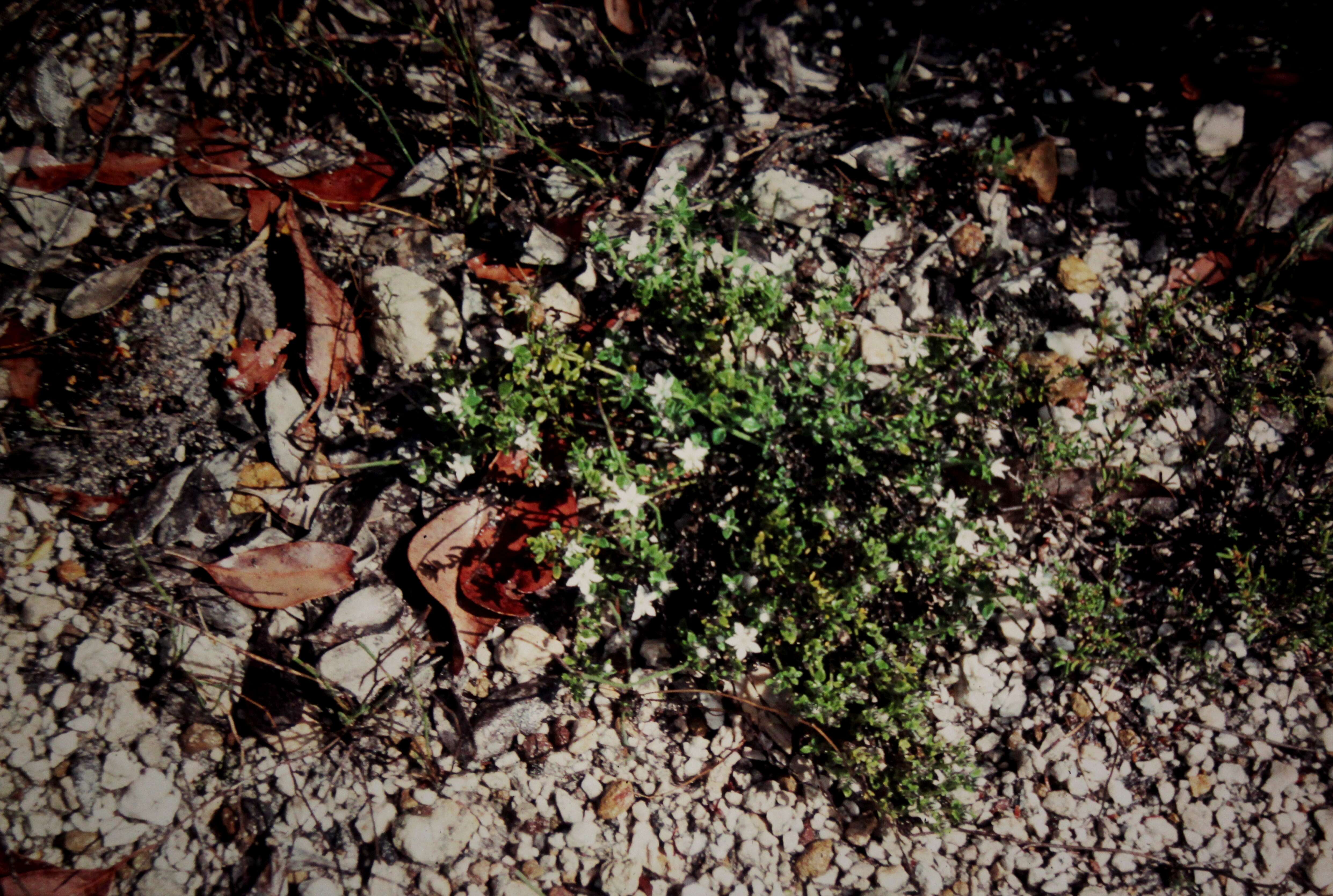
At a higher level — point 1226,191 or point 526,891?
point 1226,191

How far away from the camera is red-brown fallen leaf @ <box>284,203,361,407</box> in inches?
102

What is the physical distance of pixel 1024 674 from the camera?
2619 mm

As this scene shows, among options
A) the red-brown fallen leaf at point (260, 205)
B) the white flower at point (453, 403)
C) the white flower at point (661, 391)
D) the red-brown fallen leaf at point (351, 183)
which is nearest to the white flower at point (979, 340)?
the white flower at point (661, 391)

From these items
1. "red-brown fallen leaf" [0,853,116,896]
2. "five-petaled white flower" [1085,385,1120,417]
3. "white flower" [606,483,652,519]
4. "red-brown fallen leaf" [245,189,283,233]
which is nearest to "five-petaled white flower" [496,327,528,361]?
"white flower" [606,483,652,519]

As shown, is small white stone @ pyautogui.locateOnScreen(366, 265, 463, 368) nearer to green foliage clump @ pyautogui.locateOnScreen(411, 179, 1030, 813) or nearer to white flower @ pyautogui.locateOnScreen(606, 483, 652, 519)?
A: green foliage clump @ pyautogui.locateOnScreen(411, 179, 1030, 813)

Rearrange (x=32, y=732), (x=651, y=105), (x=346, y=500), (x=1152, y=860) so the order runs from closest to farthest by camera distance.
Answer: (x=32, y=732) → (x=1152, y=860) → (x=346, y=500) → (x=651, y=105)

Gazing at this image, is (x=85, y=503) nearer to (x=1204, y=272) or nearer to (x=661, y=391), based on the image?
(x=661, y=391)

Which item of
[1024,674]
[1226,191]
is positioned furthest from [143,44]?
[1226,191]

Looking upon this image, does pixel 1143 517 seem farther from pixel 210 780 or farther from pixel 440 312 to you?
pixel 210 780

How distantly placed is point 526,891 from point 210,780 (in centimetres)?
107

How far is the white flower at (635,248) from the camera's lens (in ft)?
8.07

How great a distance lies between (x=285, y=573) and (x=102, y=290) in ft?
4.00

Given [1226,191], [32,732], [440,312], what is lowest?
[32,732]

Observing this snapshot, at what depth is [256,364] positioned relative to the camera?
260cm
